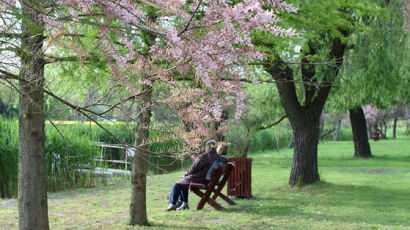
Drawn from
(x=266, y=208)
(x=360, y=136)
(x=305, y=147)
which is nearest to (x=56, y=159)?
(x=266, y=208)

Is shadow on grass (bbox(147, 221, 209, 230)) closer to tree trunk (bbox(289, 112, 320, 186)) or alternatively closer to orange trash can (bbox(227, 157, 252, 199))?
orange trash can (bbox(227, 157, 252, 199))

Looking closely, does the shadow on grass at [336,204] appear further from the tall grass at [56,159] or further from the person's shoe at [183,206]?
the tall grass at [56,159]

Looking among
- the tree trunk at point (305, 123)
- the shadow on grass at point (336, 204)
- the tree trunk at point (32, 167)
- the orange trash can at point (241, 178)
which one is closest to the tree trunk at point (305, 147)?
the tree trunk at point (305, 123)

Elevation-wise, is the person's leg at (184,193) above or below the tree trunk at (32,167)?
below

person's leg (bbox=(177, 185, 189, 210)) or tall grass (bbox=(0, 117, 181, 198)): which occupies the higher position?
tall grass (bbox=(0, 117, 181, 198))

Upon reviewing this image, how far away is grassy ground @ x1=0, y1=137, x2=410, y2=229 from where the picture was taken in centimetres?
829

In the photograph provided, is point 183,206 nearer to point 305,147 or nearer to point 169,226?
point 169,226

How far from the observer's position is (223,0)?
3467 millimetres

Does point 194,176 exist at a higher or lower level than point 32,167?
lower

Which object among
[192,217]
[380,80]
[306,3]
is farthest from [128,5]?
[380,80]

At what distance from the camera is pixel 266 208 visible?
979 centimetres

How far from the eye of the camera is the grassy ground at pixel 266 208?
8289 mm

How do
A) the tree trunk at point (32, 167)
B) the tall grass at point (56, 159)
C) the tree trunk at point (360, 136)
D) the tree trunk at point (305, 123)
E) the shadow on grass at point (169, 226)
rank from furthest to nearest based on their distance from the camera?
1. the tree trunk at point (360, 136)
2. the tree trunk at point (305, 123)
3. the tall grass at point (56, 159)
4. the shadow on grass at point (169, 226)
5. the tree trunk at point (32, 167)

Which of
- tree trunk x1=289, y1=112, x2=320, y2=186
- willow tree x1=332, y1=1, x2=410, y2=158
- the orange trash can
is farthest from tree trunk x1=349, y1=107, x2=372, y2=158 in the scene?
the orange trash can
